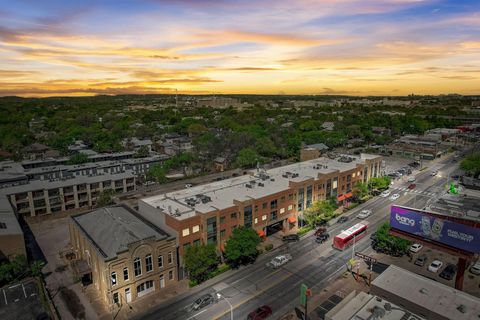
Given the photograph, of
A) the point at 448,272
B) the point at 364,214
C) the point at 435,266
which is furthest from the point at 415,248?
the point at 364,214

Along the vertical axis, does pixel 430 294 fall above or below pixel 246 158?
above

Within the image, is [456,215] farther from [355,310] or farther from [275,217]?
[275,217]

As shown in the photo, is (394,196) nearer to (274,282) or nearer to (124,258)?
(274,282)

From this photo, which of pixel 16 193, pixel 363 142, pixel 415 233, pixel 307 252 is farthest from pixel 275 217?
pixel 363 142

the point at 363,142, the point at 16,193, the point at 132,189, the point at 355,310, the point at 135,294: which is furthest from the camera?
the point at 363,142

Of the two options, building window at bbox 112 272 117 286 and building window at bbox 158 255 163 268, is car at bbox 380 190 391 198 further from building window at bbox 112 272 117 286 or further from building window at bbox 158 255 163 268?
building window at bbox 112 272 117 286

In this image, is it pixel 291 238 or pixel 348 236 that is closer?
pixel 348 236
